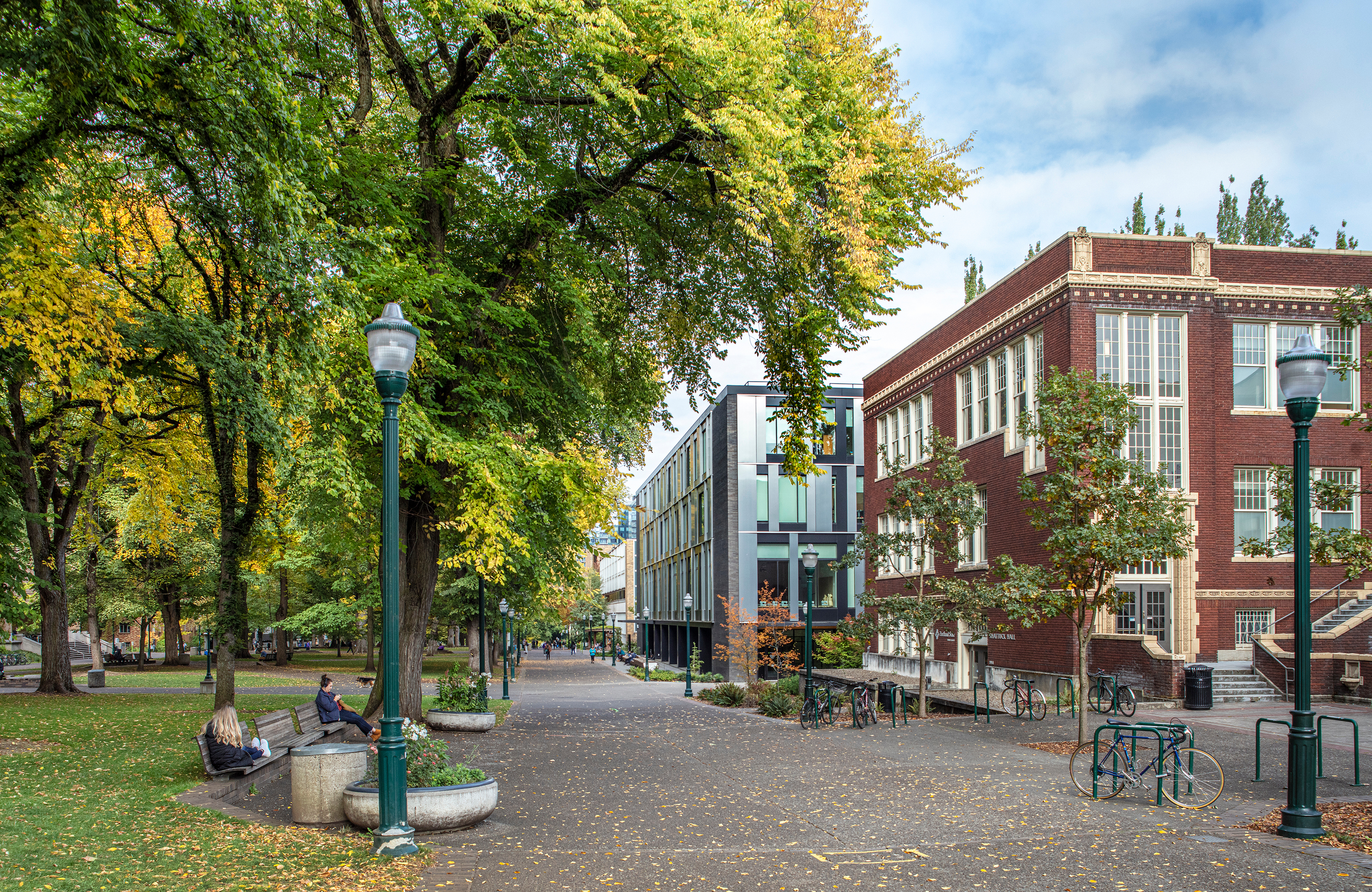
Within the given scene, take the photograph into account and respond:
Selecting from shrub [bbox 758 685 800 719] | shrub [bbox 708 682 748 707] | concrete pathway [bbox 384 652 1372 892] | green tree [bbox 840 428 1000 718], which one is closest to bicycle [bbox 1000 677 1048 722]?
green tree [bbox 840 428 1000 718]

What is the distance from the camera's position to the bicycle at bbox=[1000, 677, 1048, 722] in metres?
21.5

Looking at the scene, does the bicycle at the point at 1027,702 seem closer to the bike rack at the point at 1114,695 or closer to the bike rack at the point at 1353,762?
the bike rack at the point at 1114,695

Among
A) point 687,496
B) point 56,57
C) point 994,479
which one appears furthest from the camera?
point 687,496

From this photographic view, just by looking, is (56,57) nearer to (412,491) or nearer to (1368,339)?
(412,491)

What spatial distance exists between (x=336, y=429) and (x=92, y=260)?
4587 millimetres

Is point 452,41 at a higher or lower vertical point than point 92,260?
higher

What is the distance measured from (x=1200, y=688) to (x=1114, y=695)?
248cm

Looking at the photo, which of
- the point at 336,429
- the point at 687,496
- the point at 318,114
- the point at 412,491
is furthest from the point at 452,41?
the point at 687,496

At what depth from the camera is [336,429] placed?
13.9m

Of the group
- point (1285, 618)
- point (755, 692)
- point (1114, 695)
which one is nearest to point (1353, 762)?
point (1114, 695)

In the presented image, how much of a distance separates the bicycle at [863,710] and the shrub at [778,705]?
2.49 meters

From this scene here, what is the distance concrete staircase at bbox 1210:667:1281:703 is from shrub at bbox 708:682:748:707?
12.5m

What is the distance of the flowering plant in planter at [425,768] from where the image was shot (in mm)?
9664

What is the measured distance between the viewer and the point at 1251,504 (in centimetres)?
2594
